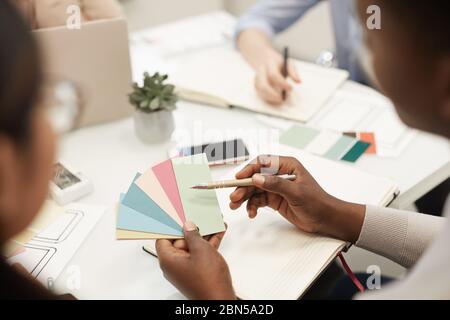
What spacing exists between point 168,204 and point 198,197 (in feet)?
0.18

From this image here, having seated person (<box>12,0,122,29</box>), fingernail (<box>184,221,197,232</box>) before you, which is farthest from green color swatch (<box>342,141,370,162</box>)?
seated person (<box>12,0,122,29</box>)

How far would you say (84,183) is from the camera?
95 centimetres

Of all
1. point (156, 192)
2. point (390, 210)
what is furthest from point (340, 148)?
point (156, 192)

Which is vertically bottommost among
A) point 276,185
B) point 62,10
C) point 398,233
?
point 398,233

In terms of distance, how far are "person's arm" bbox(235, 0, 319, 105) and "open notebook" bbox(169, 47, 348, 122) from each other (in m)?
0.03

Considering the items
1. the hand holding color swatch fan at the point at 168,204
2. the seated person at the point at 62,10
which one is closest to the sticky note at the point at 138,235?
the hand holding color swatch fan at the point at 168,204

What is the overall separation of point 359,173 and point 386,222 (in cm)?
14

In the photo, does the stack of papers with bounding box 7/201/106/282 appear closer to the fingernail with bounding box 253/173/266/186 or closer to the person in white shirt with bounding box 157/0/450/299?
the person in white shirt with bounding box 157/0/450/299

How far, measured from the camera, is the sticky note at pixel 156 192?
0.80m

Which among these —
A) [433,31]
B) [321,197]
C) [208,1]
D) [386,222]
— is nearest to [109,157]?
[321,197]

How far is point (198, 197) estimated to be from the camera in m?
0.83

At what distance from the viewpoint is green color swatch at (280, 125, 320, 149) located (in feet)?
3.56

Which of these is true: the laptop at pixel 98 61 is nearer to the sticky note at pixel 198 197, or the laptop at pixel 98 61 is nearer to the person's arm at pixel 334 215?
the sticky note at pixel 198 197

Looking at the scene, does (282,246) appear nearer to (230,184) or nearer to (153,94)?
(230,184)
